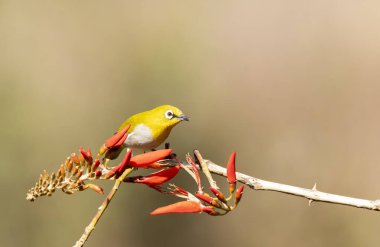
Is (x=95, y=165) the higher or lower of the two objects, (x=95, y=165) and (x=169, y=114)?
the higher

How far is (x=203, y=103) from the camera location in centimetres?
944

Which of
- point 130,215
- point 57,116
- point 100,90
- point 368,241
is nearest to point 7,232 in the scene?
point 130,215

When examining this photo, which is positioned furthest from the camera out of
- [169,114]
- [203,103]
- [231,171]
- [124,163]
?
[203,103]

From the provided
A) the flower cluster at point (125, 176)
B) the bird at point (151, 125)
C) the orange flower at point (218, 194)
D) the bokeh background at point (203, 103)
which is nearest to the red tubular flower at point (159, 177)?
the flower cluster at point (125, 176)

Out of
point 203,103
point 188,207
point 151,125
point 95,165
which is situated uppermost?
point 95,165

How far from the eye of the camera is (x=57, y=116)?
9227 mm

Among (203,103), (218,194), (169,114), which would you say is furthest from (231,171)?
(203,103)

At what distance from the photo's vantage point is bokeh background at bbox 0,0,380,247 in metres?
7.68

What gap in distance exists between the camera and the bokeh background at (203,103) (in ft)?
25.2

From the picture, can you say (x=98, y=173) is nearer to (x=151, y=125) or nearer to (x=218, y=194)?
(x=218, y=194)

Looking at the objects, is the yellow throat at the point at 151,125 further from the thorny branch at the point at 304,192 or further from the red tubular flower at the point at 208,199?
the red tubular flower at the point at 208,199

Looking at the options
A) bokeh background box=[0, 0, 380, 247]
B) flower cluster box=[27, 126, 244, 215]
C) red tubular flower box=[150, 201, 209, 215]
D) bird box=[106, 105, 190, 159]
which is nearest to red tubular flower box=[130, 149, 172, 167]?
flower cluster box=[27, 126, 244, 215]

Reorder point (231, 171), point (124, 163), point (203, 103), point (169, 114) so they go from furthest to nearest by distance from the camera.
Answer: point (203, 103)
point (169, 114)
point (231, 171)
point (124, 163)

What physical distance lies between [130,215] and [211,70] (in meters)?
3.31
